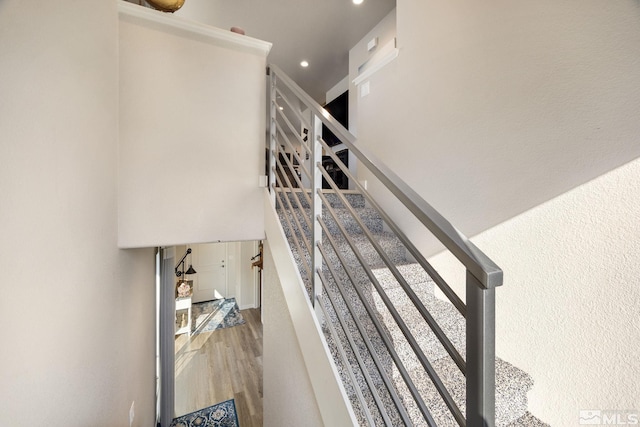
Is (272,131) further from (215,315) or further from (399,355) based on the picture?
(215,315)

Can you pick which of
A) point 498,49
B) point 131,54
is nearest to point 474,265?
point 498,49

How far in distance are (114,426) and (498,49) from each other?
2921mm

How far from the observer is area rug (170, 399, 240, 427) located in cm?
304

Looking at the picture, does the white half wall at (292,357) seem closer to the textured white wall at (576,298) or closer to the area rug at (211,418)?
the textured white wall at (576,298)

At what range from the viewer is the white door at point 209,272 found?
20.6 ft

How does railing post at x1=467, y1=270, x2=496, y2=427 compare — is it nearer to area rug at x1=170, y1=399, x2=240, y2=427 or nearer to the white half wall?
the white half wall

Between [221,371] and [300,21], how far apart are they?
5.15 metres

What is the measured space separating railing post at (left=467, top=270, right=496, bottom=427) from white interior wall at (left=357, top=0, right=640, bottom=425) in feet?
3.09

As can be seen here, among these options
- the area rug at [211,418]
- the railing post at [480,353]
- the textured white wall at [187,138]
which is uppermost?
the textured white wall at [187,138]

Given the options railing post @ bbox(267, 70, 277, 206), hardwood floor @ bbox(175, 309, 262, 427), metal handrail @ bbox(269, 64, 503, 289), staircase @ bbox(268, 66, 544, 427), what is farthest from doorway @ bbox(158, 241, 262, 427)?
metal handrail @ bbox(269, 64, 503, 289)

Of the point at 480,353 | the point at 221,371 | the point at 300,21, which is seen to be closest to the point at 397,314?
the point at 480,353

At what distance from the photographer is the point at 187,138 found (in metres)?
1.48

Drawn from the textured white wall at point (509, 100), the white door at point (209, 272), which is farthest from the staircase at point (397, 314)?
the white door at point (209, 272)

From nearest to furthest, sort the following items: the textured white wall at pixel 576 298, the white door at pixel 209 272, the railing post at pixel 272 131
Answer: the textured white wall at pixel 576 298, the railing post at pixel 272 131, the white door at pixel 209 272
